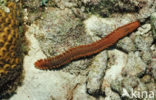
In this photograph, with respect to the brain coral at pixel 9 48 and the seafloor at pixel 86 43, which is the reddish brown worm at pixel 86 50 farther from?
the brain coral at pixel 9 48

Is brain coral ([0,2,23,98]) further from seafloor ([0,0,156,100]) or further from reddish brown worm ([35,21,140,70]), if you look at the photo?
reddish brown worm ([35,21,140,70])

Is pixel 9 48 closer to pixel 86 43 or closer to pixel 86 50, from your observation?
pixel 86 50

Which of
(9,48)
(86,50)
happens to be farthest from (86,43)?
(9,48)

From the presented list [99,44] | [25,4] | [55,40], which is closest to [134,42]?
[99,44]

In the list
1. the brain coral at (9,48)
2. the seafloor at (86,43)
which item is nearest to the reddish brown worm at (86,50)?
the seafloor at (86,43)

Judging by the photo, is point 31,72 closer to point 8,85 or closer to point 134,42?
point 8,85

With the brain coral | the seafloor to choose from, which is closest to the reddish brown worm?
the seafloor
